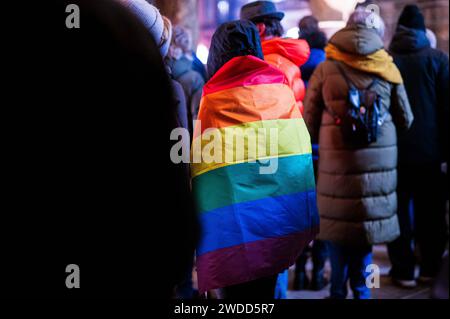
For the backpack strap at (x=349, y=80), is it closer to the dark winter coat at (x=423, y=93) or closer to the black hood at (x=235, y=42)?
the dark winter coat at (x=423, y=93)

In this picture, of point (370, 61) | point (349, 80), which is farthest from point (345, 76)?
point (370, 61)

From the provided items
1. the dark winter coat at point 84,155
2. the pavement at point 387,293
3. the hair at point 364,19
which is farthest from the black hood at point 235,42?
the pavement at point 387,293

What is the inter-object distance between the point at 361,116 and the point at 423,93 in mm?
1452

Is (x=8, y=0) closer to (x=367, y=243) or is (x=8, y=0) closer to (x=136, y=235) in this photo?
(x=136, y=235)

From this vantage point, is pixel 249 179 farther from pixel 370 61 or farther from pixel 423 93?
pixel 423 93

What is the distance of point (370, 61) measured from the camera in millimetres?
4805

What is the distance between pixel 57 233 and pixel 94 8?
0.40 metres

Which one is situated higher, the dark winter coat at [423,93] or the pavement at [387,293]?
the dark winter coat at [423,93]

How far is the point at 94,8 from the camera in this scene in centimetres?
123

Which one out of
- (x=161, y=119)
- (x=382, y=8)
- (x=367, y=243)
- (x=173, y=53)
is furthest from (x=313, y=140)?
(x=382, y=8)

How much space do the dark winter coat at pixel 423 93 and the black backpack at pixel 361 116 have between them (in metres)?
1.25

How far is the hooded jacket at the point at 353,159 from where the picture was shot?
4.80m

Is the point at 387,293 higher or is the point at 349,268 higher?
the point at 349,268

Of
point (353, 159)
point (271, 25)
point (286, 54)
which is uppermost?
point (271, 25)
